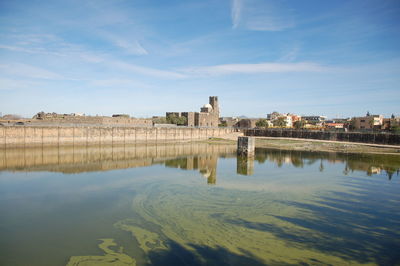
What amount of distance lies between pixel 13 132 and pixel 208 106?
6214cm

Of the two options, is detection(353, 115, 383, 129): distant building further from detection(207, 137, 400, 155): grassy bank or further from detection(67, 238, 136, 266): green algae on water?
detection(67, 238, 136, 266): green algae on water

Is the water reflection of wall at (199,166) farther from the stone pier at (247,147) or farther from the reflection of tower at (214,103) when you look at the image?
the reflection of tower at (214,103)

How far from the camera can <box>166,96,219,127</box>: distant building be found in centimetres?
8669

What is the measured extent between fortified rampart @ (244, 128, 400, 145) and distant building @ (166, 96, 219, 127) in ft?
52.2

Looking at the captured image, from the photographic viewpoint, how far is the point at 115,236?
11219 millimetres

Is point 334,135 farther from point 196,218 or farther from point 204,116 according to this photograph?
point 196,218

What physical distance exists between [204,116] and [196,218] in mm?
75350

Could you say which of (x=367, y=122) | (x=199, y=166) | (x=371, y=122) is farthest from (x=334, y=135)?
(x=199, y=166)

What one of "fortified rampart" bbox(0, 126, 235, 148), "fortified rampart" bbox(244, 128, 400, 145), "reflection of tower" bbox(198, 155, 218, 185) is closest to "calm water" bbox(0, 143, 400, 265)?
"reflection of tower" bbox(198, 155, 218, 185)

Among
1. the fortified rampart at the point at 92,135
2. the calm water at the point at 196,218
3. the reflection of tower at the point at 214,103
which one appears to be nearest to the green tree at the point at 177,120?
the reflection of tower at the point at 214,103

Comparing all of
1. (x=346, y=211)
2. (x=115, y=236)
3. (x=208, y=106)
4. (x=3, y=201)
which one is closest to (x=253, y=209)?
(x=346, y=211)

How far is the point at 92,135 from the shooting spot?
1993 inches

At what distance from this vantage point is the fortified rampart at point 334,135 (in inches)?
2132

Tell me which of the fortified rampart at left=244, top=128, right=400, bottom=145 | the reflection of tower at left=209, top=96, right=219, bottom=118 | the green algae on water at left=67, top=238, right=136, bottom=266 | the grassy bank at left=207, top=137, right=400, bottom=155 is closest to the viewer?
the green algae on water at left=67, top=238, right=136, bottom=266
